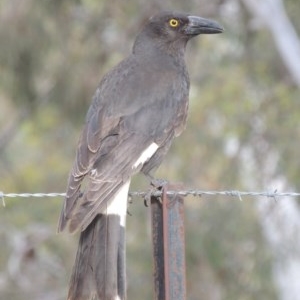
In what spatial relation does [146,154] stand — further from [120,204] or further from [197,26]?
[197,26]

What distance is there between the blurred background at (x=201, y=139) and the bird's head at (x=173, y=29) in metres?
3.89

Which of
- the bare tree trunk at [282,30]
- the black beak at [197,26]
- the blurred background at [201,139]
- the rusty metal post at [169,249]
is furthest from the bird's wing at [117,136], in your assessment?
the bare tree trunk at [282,30]

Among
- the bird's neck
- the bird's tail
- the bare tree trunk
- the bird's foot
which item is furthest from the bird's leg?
the bare tree trunk

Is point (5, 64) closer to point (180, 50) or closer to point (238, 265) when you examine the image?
point (238, 265)

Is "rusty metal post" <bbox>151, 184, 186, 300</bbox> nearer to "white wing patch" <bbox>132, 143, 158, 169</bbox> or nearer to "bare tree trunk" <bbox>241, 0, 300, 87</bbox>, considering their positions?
"white wing patch" <bbox>132, 143, 158, 169</bbox>

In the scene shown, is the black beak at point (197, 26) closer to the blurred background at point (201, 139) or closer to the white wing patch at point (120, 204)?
the white wing patch at point (120, 204)

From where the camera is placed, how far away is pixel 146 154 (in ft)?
16.4

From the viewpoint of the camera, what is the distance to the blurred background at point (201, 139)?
10125 mm

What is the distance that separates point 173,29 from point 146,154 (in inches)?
47.2

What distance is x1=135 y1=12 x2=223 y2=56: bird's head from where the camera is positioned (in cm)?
596

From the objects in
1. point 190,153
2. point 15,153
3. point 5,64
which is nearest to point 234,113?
point 190,153

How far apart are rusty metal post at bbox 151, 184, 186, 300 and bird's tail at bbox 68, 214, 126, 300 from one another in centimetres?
21

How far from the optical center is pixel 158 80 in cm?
548

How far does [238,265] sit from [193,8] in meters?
2.39
